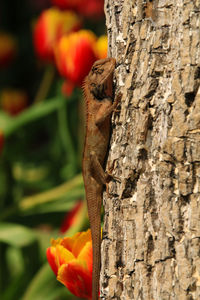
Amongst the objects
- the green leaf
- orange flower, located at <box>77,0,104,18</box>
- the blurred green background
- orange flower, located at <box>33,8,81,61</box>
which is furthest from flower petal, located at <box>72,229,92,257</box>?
orange flower, located at <box>77,0,104,18</box>

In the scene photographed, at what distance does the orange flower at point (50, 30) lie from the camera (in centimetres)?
341

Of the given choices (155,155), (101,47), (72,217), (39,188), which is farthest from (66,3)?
(155,155)

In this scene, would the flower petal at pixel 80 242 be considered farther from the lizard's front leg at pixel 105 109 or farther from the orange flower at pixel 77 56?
the orange flower at pixel 77 56

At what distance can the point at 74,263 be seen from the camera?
169cm

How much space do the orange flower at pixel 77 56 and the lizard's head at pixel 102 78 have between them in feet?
2.00

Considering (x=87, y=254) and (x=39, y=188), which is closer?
(x=87, y=254)

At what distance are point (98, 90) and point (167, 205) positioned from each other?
2.49 ft

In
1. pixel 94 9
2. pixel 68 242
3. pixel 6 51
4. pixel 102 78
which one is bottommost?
pixel 68 242

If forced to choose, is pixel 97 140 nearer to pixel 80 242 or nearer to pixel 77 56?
pixel 80 242

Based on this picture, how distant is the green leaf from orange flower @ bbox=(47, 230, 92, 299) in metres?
1.08

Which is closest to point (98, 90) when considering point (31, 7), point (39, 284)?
point (39, 284)

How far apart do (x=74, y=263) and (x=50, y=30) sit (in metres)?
2.10

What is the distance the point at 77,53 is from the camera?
9.32 feet

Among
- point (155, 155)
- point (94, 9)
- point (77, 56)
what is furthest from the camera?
point (94, 9)
